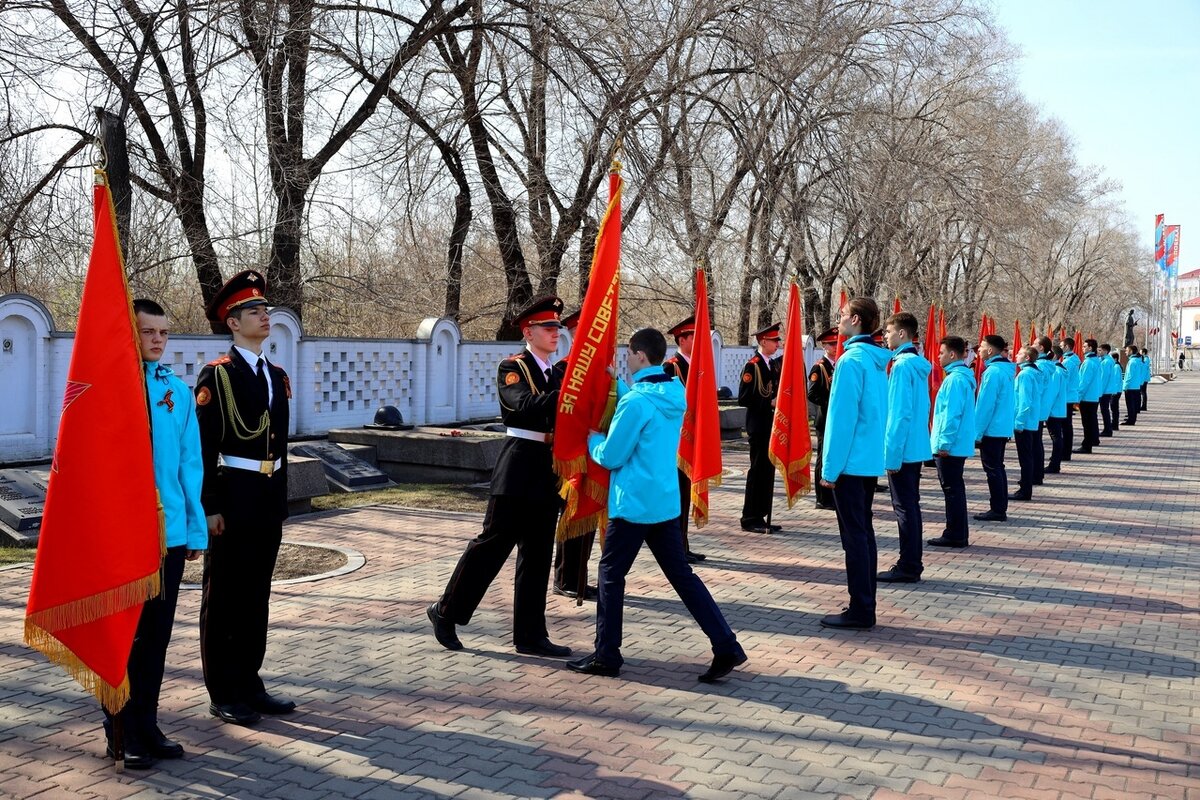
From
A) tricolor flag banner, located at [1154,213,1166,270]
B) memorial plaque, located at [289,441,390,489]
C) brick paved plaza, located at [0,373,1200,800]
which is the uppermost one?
tricolor flag banner, located at [1154,213,1166,270]

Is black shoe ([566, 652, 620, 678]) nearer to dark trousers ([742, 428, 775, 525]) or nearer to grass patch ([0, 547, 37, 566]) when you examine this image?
grass patch ([0, 547, 37, 566])

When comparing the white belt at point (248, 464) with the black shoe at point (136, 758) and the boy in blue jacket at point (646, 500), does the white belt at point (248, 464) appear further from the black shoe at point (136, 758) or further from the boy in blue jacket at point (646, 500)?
the boy in blue jacket at point (646, 500)

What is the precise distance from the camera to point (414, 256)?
19.9 m

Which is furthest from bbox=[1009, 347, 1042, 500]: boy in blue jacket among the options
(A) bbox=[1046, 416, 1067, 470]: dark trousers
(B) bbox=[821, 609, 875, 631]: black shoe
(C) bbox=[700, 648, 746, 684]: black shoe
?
(C) bbox=[700, 648, 746, 684]: black shoe

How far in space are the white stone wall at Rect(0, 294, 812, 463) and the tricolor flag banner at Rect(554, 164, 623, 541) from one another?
5958mm

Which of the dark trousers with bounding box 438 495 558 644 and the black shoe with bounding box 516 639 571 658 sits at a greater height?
the dark trousers with bounding box 438 495 558 644

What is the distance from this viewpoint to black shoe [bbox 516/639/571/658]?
6504 millimetres

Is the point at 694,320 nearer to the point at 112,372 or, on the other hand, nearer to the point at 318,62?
the point at 112,372

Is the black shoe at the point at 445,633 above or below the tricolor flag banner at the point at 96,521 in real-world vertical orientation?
below

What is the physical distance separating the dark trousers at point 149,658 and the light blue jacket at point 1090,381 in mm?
20830

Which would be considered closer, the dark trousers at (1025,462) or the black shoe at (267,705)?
the black shoe at (267,705)

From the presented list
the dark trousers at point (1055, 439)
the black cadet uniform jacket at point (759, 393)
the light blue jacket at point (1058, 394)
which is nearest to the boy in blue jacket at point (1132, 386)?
the light blue jacket at point (1058, 394)

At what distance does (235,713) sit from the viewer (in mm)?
5195

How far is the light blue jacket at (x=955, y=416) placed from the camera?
1073cm
